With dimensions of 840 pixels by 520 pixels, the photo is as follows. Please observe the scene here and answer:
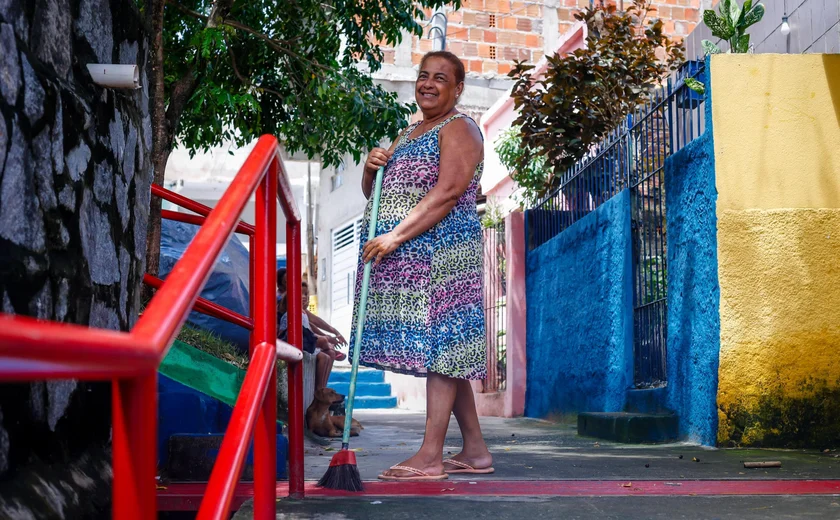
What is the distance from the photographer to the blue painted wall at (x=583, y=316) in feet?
24.6

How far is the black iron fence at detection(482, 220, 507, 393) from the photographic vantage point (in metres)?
11.2

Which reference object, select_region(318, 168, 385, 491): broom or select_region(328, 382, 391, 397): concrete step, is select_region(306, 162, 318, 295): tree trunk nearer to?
select_region(328, 382, 391, 397): concrete step

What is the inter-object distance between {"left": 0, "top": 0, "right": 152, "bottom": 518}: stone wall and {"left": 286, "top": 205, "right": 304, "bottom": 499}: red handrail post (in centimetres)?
53

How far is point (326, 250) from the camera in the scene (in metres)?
23.2

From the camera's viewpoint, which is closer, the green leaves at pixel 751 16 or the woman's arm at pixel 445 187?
the woman's arm at pixel 445 187

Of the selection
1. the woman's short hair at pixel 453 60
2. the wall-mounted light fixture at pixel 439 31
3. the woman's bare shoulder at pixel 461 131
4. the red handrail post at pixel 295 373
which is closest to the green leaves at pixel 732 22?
the woman's short hair at pixel 453 60

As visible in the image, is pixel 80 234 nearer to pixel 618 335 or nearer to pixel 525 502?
pixel 525 502

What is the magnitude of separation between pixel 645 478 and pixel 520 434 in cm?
338

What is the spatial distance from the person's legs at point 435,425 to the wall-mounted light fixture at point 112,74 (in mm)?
1705

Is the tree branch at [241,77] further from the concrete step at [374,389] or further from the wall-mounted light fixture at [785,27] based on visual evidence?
the concrete step at [374,389]

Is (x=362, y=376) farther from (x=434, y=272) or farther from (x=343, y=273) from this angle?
(x=434, y=272)

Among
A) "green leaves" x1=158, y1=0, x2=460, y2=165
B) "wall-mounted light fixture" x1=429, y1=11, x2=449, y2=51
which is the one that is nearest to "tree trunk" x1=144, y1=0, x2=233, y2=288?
"green leaves" x1=158, y1=0, x2=460, y2=165

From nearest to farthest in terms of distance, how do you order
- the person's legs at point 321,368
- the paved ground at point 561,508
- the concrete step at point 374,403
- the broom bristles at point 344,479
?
the paved ground at point 561,508, the broom bristles at point 344,479, the person's legs at point 321,368, the concrete step at point 374,403

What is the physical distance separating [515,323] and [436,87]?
6753 millimetres
